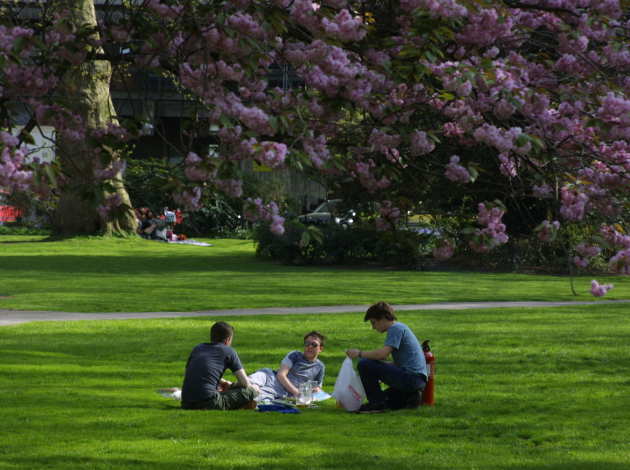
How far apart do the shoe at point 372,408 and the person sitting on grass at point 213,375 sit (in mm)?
1072

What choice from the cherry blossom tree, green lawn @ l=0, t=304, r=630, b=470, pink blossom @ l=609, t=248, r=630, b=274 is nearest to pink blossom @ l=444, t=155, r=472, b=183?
the cherry blossom tree

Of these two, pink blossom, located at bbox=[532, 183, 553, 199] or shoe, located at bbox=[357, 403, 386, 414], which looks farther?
shoe, located at bbox=[357, 403, 386, 414]

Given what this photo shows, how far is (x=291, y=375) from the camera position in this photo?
35.2 ft

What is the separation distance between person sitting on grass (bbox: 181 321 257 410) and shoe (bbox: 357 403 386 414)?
3.52 feet

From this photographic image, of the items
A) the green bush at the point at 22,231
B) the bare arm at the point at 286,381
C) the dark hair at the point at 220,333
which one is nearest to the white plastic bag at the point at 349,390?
the bare arm at the point at 286,381

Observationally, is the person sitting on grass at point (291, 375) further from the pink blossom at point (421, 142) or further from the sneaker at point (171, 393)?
the pink blossom at point (421, 142)

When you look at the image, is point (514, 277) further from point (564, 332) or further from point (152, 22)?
point (152, 22)

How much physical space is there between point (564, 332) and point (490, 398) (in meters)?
5.70

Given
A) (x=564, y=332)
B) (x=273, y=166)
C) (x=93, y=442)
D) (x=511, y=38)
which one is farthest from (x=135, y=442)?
(x=564, y=332)

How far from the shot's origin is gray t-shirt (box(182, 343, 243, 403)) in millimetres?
9625

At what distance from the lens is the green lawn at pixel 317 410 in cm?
798

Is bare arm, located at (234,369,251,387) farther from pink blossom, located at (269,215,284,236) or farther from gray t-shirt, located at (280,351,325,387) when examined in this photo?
pink blossom, located at (269,215,284,236)

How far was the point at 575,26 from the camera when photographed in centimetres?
832

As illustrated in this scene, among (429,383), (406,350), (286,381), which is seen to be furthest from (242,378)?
(429,383)
